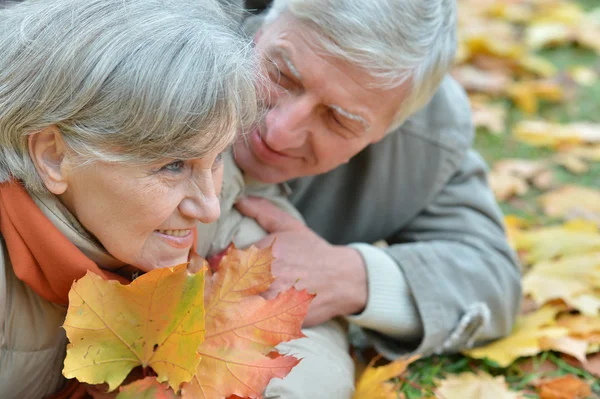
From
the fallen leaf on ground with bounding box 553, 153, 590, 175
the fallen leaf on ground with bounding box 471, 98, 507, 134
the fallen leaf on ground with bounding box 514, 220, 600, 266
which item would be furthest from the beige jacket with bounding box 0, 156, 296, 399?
the fallen leaf on ground with bounding box 471, 98, 507, 134

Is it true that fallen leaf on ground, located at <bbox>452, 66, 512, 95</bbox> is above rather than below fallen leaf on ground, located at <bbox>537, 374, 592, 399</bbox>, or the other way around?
below

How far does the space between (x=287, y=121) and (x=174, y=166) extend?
43 centimetres

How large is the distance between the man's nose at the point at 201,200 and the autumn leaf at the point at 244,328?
0.16 meters

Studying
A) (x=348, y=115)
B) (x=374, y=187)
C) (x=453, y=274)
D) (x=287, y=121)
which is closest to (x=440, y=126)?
(x=374, y=187)

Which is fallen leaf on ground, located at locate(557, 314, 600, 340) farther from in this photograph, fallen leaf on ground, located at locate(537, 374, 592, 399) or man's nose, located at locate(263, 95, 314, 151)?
man's nose, located at locate(263, 95, 314, 151)

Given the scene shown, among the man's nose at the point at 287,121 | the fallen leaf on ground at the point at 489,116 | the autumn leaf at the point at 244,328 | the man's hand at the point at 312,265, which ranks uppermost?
the man's nose at the point at 287,121

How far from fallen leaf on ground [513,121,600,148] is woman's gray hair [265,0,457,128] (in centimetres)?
160

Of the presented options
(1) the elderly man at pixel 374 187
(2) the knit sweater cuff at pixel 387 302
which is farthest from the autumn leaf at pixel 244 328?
(2) the knit sweater cuff at pixel 387 302

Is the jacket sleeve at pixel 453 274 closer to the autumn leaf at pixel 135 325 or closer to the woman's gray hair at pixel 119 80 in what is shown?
the autumn leaf at pixel 135 325

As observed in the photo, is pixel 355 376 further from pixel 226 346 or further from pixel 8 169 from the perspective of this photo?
pixel 8 169

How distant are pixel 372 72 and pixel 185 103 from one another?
585 millimetres

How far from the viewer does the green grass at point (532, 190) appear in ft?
6.72

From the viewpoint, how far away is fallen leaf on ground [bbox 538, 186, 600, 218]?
2854mm

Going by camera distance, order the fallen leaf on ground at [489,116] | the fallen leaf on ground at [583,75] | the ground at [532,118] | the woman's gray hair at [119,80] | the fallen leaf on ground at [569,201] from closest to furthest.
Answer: the woman's gray hair at [119,80], the ground at [532,118], the fallen leaf on ground at [569,201], the fallen leaf on ground at [489,116], the fallen leaf on ground at [583,75]
